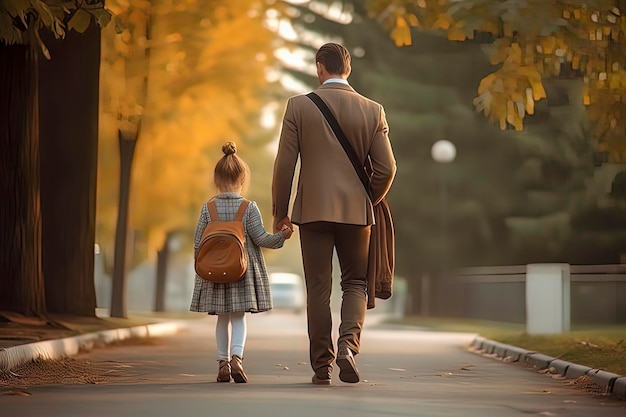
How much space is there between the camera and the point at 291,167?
952 centimetres

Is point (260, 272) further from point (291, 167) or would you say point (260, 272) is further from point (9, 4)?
point (9, 4)

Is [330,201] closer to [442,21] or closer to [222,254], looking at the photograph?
[222,254]

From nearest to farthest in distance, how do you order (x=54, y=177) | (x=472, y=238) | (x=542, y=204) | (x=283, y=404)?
1. (x=283, y=404)
2. (x=54, y=177)
3. (x=542, y=204)
4. (x=472, y=238)

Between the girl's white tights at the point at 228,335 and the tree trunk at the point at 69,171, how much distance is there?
821cm

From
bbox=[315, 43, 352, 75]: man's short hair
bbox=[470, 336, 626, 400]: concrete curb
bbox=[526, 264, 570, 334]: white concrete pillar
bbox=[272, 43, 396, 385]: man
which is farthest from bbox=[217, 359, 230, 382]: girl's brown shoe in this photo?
bbox=[526, 264, 570, 334]: white concrete pillar

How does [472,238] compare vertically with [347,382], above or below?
above

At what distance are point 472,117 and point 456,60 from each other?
1367 mm

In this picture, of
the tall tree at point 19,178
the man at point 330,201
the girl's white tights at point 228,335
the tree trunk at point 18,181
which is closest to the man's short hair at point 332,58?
the man at point 330,201

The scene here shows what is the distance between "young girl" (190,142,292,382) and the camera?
391 inches

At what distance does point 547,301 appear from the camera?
18422 mm

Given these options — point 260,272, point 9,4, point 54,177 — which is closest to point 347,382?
point 260,272

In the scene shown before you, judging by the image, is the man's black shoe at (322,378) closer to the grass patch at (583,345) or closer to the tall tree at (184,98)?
the grass patch at (583,345)

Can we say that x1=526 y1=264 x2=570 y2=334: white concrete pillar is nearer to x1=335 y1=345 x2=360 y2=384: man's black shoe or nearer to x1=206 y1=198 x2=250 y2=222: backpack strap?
x1=206 y1=198 x2=250 y2=222: backpack strap

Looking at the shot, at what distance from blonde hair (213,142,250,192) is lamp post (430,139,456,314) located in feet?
59.2
